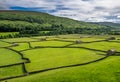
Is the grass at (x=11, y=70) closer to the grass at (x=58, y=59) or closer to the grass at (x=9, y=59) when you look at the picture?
the grass at (x=58, y=59)

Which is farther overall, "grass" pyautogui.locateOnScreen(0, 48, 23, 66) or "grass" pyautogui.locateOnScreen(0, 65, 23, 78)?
"grass" pyautogui.locateOnScreen(0, 48, 23, 66)

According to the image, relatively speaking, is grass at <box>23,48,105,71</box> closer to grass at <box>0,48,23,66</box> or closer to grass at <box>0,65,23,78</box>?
grass at <box>0,65,23,78</box>

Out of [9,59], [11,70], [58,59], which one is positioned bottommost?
[11,70]

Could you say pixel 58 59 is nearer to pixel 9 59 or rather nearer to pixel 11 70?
pixel 11 70

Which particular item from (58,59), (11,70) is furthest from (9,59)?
(58,59)

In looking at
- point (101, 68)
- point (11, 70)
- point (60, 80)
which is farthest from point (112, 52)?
point (60, 80)

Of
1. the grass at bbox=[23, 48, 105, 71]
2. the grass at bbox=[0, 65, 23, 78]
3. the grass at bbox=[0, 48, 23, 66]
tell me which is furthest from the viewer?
the grass at bbox=[0, 48, 23, 66]

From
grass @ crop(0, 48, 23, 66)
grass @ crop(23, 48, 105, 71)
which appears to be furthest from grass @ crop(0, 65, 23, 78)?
grass @ crop(0, 48, 23, 66)

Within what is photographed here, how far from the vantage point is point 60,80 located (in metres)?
22.7

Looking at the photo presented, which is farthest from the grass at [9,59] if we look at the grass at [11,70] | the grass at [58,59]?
the grass at [11,70]

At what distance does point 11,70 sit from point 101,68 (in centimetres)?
2382

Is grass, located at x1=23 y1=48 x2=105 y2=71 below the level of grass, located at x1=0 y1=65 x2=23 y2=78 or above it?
above

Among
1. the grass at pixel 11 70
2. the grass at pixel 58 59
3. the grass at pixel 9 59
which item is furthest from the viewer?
the grass at pixel 9 59

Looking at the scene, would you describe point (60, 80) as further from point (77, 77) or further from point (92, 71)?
point (92, 71)
